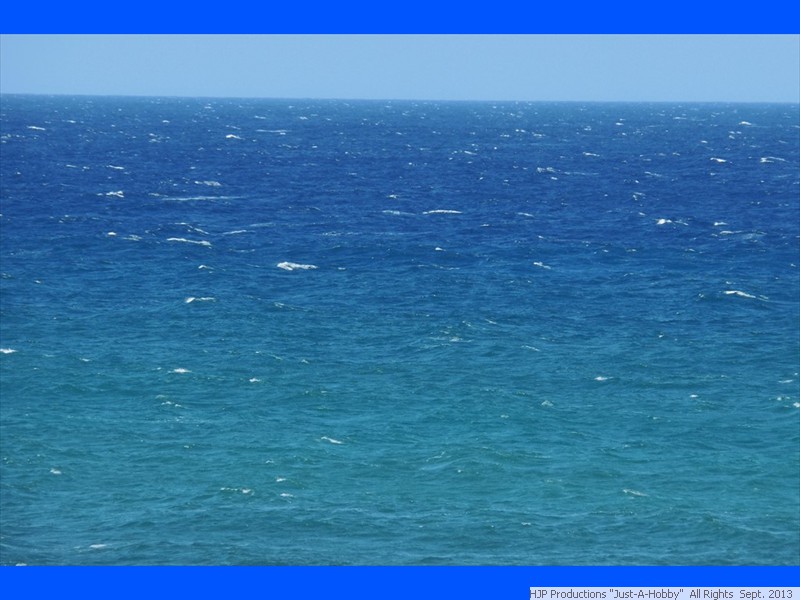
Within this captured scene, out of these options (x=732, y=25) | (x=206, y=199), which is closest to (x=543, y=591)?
(x=732, y=25)

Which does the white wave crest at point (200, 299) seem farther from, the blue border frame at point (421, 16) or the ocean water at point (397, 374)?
the blue border frame at point (421, 16)

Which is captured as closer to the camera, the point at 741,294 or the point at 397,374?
the point at 397,374

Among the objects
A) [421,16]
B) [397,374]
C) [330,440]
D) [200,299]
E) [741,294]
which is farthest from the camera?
[741,294]

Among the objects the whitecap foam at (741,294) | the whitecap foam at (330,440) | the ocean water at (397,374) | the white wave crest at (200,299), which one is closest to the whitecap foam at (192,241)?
the ocean water at (397,374)

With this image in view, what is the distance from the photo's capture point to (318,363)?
114 feet

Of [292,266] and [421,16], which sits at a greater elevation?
[421,16]

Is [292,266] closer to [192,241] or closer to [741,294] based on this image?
A: [192,241]

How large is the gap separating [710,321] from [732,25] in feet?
121

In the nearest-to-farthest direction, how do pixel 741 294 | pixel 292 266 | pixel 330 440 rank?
pixel 330 440 < pixel 741 294 < pixel 292 266

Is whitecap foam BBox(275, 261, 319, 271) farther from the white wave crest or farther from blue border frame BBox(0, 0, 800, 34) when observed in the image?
blue border frame BBox(0, 0, 800, 34)

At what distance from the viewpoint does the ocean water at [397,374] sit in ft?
75.8

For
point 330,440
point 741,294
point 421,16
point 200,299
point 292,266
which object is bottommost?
point 330,440

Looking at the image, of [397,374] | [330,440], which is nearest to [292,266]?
[397,374]

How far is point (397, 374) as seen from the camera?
1319 inches
